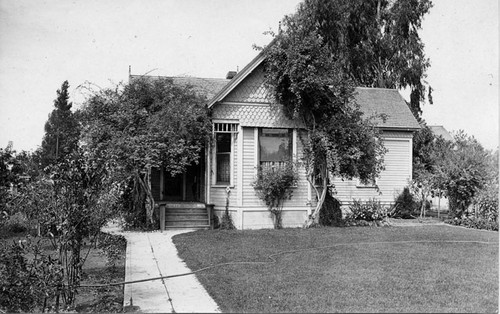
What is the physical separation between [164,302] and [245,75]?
1115 cm

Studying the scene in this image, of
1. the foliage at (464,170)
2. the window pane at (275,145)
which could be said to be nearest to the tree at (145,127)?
the window pane at (275,145)

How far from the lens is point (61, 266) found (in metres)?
7.50

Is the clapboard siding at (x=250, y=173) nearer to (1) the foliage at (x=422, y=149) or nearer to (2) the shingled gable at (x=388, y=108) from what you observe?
(2) the shingled gable at (x=388, y=108)

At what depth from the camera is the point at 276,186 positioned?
55.8 ft

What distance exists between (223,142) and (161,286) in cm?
1003

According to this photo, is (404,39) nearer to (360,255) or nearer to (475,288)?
(360,255)

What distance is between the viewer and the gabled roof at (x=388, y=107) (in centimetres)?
2315

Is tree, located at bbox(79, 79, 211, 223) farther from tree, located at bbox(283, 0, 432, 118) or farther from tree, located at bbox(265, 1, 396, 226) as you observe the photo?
tree, located at bbox(283, 0, 432, 118)

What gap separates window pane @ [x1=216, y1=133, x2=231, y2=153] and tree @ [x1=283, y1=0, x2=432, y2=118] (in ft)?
44.9

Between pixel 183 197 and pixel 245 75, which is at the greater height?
pixel 245 75

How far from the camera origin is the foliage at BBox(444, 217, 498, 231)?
1716cm

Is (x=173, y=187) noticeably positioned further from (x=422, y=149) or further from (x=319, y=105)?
(x=422, y=149)

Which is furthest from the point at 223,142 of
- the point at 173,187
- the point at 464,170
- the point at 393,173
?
the point at 393,173

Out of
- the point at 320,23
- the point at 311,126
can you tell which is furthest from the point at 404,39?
the point at 311,126
